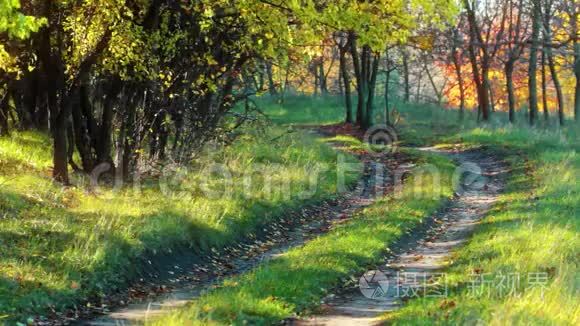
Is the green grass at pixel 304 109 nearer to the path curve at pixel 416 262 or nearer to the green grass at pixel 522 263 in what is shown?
the path curve at pixel 416 262

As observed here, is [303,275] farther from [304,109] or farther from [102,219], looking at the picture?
[304,109]

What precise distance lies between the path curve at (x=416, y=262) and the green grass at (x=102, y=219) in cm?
299

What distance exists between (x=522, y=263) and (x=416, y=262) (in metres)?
2.43

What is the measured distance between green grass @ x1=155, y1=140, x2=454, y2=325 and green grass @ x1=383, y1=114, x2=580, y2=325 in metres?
1.40

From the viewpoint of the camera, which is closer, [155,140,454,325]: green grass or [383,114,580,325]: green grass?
[383,114,580,325]: green grass

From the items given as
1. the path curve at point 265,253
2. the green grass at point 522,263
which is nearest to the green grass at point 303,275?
the path curve at point 265,253

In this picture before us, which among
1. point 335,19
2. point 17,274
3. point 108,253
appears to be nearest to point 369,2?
point 335,19

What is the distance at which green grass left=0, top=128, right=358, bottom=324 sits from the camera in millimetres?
9852

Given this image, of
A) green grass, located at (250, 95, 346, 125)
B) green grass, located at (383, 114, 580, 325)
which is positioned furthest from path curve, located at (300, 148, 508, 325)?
green grass, located at (250, 95, 346, 125)

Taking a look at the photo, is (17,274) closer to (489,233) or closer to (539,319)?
(539,319)

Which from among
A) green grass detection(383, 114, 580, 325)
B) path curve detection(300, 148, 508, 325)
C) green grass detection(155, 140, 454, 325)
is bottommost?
path curve detection(300, 148, 508, 325)

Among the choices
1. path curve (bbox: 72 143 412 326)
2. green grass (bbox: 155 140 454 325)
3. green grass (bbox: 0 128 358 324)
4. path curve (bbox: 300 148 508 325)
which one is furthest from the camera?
green grass (bbox: 0 128 358 324)

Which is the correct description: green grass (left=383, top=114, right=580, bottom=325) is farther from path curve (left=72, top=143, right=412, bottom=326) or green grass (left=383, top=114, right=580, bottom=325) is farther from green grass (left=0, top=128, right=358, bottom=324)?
green grass (left=0, top=128, right=358, bottom=324)

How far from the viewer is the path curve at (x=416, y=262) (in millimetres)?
9750
